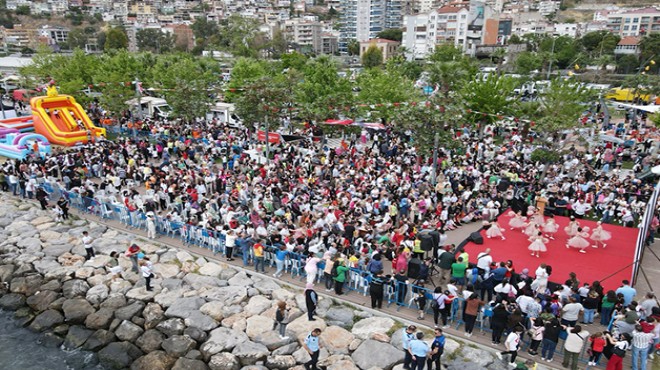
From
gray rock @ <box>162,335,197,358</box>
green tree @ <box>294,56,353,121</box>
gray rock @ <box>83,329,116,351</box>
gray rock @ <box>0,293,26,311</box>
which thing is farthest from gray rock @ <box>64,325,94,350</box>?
green tree @ <box>294,56,353,121</box>

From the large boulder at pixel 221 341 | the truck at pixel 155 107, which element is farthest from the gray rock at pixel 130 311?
the truck at pixel 155 107

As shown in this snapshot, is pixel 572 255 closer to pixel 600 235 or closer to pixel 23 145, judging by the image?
pixel 600 235

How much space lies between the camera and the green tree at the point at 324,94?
1076 inches

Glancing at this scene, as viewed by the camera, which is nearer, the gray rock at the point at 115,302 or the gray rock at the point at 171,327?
the gray rock at the point at 171,327

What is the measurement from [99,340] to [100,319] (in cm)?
72

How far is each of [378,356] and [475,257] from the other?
5.57m

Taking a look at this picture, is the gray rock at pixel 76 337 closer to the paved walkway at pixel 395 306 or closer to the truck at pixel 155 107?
the paved walkway at pixel 395 306

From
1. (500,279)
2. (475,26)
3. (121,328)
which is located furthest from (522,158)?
(475,26)

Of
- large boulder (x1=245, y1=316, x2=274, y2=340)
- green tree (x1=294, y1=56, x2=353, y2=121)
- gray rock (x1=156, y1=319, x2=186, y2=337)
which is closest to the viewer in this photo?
large boulder (x1=245, y1=316, x2=274, y2=340)

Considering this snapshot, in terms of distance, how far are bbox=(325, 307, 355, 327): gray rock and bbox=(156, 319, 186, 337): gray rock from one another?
406cm

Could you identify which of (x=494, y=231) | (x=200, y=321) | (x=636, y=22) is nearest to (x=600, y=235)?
(x=494, y=231)

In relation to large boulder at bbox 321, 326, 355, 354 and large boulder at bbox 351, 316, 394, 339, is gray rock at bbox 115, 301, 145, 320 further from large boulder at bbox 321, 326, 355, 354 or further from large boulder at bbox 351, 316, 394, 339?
large boulder at bbox 351, 316, 394, 339

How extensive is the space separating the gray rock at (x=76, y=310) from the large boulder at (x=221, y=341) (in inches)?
169

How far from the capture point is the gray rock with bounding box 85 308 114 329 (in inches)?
530
